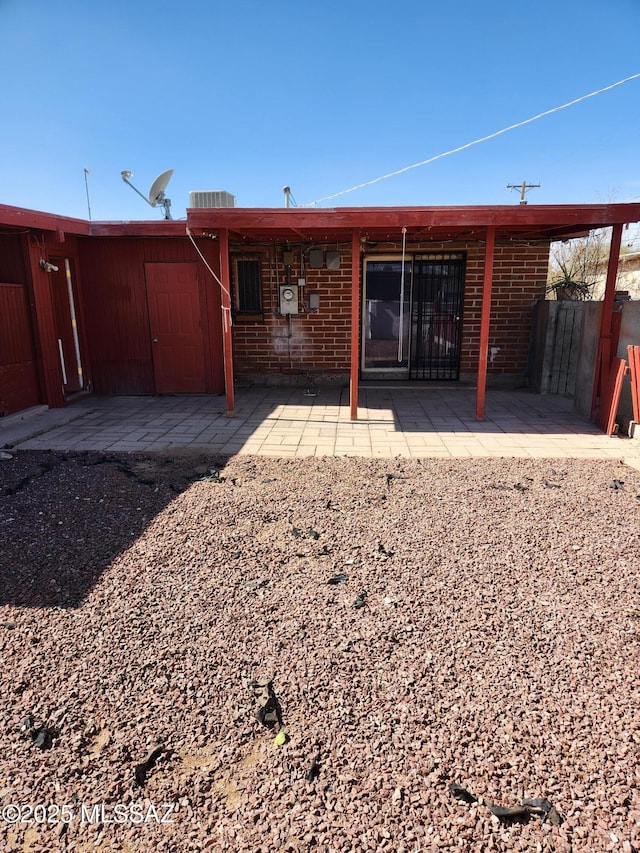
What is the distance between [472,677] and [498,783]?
0.56 m

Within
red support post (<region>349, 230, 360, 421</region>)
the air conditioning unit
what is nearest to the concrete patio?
red support post (<region>349, 230, 360, 421</region>)

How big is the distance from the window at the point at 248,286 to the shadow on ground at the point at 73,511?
449cm

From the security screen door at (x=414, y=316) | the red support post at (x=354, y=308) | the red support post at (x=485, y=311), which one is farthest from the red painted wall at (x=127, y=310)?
the red support post at (x=485, y=311)

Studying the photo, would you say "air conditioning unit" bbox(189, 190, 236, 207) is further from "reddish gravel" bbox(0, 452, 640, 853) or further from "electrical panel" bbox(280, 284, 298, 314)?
"reddish gravel" bbox(0, 452, 640, 853)

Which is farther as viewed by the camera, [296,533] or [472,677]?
[296,533]

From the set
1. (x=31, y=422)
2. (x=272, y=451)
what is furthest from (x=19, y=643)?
(x=31, y=422)

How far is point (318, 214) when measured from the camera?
638 centimetres

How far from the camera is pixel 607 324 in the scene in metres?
6.51

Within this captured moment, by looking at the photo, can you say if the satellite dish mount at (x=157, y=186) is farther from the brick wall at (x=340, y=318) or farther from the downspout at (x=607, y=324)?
the downspout at (x=607, y=324)

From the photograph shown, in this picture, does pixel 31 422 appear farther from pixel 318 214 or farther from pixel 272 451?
pixel 318 214

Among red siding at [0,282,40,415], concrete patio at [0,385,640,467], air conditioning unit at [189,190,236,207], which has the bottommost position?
concrete patio at [0,385,640,467]

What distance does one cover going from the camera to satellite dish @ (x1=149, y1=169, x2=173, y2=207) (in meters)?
9.13

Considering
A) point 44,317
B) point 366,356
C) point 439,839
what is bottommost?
point 439,839

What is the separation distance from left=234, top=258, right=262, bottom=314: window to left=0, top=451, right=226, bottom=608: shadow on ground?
4487 millimetres
